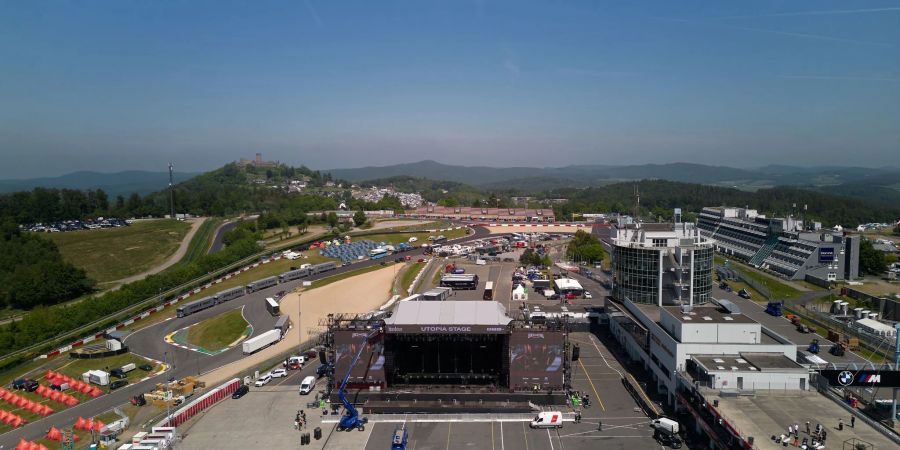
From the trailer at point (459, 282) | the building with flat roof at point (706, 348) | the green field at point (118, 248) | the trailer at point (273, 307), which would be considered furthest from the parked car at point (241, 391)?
the green field at point (118, 248)

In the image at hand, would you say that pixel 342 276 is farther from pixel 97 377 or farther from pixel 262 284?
pixel 97 377

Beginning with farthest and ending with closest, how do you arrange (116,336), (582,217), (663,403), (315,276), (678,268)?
(582,217)
(315,276)
(116,336)
(678,268)
(663,403)

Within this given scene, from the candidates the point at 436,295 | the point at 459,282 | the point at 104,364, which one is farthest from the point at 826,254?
the point at 104,364

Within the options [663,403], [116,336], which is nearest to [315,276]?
[116,336]

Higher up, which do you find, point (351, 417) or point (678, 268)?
point (678, 268)

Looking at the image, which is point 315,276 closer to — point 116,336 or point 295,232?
point 116,336

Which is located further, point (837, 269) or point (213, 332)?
point (837, 269)
